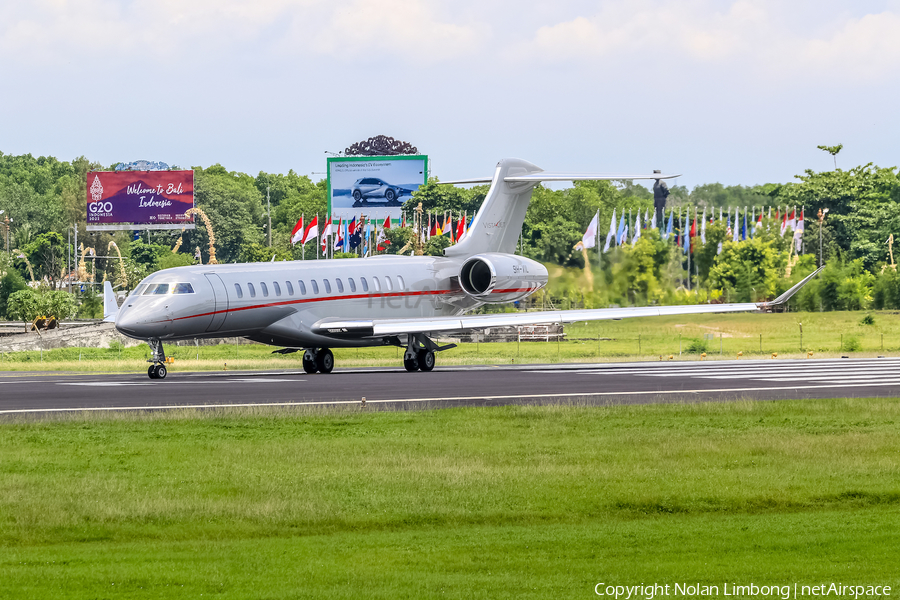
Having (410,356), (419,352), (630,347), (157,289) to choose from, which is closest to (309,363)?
(410,356)

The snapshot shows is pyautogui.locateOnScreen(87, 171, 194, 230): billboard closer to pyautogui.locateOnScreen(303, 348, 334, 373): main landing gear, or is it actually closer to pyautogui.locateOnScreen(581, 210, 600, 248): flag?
pyautogui.locateOnScreen(581, 210, 600, 248): flag

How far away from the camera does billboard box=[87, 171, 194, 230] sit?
133 m

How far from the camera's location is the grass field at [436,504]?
11516mm

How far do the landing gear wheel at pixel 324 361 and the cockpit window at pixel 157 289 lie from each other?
25.5 feet

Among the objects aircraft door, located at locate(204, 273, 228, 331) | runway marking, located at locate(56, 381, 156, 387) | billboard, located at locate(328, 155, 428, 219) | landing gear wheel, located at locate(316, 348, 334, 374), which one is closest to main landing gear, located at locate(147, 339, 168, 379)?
runway marking, located at locate(56, 381, 156, 387)

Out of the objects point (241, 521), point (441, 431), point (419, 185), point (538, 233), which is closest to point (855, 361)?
point (441, 431)

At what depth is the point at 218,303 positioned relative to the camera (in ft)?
123

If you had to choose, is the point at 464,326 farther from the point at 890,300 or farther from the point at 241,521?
the point at 890,300

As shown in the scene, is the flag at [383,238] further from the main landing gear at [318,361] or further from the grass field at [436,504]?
the grass field at [436,504]

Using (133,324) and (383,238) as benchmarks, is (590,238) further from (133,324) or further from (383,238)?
(383,238)

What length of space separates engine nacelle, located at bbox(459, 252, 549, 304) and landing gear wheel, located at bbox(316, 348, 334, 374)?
6018 mm

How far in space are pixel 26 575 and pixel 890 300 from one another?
74.7m

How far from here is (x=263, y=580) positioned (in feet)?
37.2

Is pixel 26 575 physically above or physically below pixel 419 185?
below
